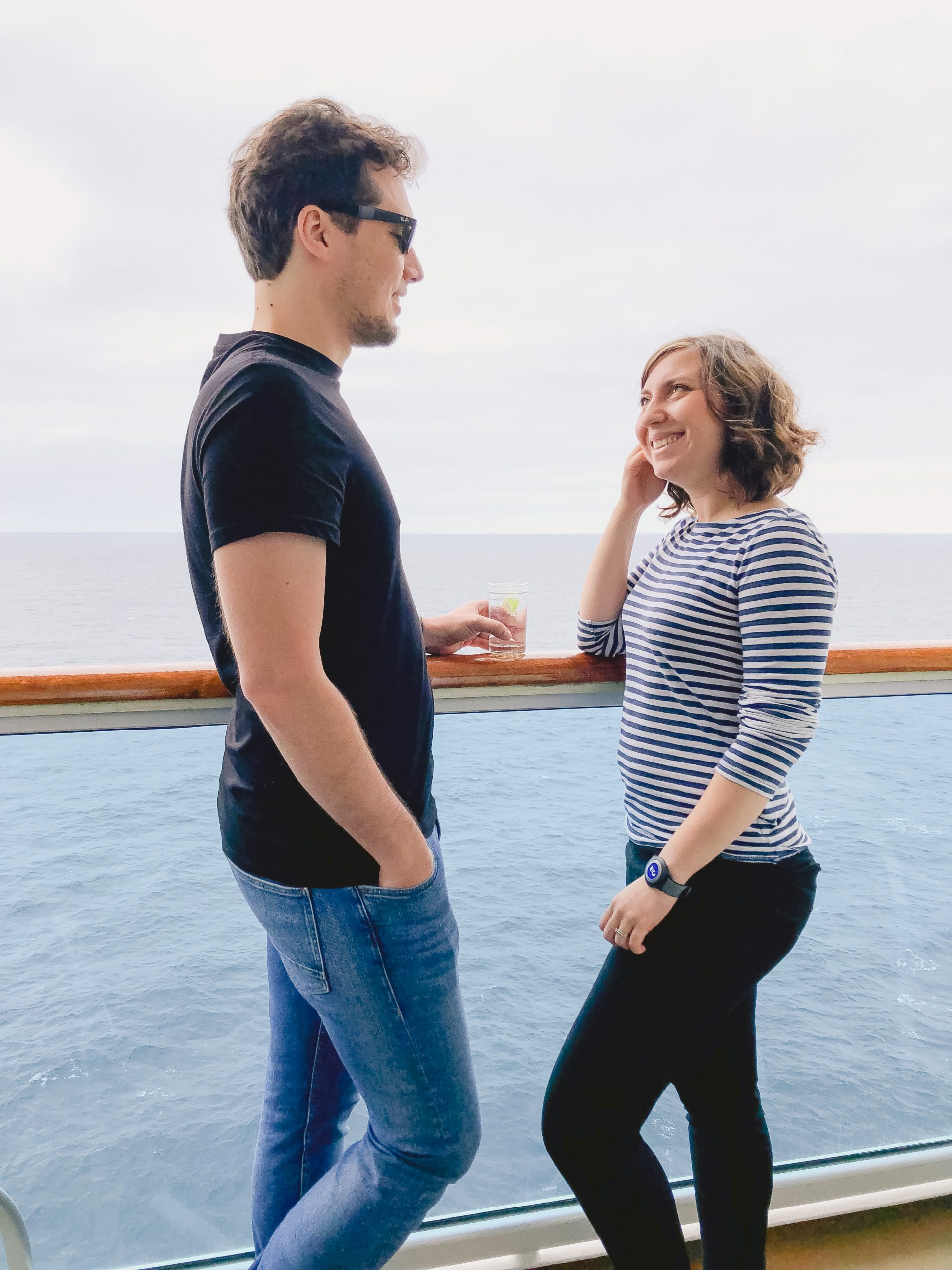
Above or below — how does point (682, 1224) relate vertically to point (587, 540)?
below

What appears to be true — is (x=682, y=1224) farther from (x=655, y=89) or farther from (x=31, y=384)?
(x=31, y=384)

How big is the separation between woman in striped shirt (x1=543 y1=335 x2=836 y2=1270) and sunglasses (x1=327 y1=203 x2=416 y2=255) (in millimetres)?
422

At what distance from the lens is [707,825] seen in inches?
35.9

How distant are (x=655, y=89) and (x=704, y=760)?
2.75 meters

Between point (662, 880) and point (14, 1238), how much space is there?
923 mm

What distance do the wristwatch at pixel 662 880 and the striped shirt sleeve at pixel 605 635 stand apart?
1.19ft

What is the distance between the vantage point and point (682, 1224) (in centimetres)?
136

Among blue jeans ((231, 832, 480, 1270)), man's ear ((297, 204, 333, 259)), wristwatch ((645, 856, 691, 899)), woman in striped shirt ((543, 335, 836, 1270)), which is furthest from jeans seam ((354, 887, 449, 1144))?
man's ear ((297, 204, 333, 259))

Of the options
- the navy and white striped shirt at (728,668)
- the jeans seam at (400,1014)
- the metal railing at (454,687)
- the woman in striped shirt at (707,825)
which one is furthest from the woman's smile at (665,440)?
the jeans seam at (400,1014)

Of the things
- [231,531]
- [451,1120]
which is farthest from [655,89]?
[451,1120]

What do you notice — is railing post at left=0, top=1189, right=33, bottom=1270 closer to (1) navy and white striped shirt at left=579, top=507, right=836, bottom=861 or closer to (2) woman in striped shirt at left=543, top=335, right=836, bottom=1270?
(2) woman in striped shirt at left=543, top=335, right=836, bottom=1270

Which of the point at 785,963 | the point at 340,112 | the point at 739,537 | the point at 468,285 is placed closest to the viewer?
the point at 340,112

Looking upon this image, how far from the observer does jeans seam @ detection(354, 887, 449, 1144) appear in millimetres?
806

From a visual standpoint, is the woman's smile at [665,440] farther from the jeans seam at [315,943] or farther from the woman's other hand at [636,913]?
the jeans seam at [315,943]
